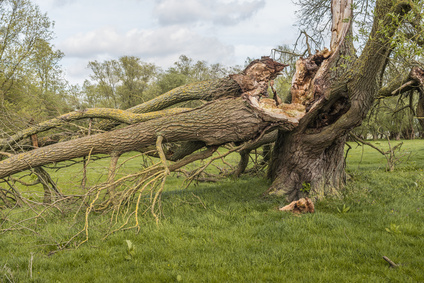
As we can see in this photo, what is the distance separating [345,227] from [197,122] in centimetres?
321

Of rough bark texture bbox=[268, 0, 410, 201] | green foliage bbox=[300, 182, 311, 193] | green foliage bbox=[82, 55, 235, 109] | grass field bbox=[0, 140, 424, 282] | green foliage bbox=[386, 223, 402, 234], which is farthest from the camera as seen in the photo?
green foliage bbox=[82, 55, 235, 109]

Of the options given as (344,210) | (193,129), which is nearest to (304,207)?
(344,210)

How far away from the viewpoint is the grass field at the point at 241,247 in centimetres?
360

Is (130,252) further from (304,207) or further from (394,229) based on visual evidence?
(394,229)

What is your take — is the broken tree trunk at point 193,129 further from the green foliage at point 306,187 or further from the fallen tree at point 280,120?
the green foliage at point 306,187

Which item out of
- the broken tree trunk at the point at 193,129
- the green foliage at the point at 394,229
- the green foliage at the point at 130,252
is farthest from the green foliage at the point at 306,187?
the green foliage at the point at 130,252

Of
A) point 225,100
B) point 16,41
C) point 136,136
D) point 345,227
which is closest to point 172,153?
point 136,136

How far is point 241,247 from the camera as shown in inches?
168

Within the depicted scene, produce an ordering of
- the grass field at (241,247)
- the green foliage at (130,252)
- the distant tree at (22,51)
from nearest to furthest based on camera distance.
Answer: the grass field at (241,247) < the green foliage at (130,252) < the distant tree at (22,51)

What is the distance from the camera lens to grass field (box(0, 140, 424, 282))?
3598 millimetres

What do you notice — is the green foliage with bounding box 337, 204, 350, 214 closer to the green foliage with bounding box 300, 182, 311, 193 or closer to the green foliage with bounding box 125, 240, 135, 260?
the green foliage with bounding box 300, 182, 311, 193

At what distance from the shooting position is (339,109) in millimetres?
6520

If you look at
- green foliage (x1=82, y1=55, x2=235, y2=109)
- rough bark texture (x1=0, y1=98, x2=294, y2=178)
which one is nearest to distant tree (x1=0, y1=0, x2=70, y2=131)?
green foliage (x1=82, y1=55, x2=235, y2=109)

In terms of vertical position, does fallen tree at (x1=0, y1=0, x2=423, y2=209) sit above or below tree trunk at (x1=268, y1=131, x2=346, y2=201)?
above
